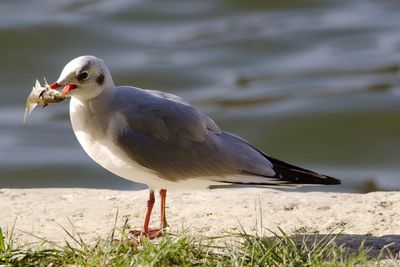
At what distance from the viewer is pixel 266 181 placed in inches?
199

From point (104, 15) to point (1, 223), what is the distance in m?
7.67

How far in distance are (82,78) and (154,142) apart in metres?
0.45

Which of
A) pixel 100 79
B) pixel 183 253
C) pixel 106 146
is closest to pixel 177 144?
pixel 106 146

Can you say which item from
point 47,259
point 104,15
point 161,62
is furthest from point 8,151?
point 47,259

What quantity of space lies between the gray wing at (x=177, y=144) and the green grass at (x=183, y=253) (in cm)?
44

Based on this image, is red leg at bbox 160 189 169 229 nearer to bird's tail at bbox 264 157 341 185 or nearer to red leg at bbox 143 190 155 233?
red leg at bbox 143 190 155 233

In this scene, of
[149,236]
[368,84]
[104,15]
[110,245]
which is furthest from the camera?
[104,15]

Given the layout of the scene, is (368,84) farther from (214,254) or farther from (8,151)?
(214,254)

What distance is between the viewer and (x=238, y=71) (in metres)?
11.7

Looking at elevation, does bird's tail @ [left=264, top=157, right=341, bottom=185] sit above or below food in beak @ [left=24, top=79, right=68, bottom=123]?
below

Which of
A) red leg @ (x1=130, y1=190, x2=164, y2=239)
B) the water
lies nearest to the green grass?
red leg @ (x1=130, y1=190, x2=164, y2=239)

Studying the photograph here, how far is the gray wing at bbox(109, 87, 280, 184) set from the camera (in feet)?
16.3

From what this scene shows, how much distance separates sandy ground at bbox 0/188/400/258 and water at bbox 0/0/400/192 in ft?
12.4

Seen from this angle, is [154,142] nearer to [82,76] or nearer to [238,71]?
[82,76]
